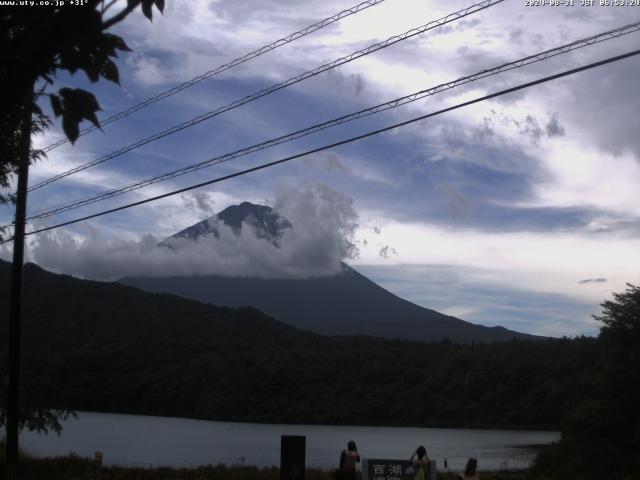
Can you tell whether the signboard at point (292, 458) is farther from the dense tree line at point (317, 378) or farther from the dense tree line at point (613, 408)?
the dense tree line at point (317, 378)

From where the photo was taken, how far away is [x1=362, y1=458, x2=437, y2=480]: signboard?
14.0 m

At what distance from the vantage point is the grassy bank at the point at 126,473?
20297mm

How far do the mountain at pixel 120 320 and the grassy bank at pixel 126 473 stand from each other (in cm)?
9124

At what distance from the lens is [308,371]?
360 feet

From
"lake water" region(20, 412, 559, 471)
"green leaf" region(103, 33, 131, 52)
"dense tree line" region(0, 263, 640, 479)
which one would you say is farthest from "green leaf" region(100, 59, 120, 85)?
"dense tree line" region(0, 263, 640, 479)

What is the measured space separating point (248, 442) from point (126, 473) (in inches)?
1942

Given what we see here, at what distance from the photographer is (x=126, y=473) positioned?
20.8 m

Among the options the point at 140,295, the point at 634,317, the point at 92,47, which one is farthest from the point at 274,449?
the point at 140,295

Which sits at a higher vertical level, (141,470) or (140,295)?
(140,295)

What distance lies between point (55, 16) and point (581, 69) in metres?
7.06

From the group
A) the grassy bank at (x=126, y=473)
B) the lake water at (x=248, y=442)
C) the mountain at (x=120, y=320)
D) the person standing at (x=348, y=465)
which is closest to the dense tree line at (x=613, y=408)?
the lake water at (x=248, y=442)

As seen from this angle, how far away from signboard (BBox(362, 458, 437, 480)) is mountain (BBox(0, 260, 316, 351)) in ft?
334

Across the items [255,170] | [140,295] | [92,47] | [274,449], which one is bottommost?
[274,449]

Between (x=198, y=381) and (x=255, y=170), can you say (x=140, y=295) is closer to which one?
(x=198, y=381)
